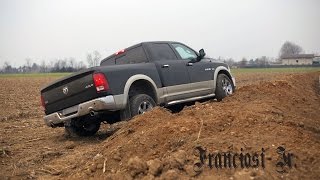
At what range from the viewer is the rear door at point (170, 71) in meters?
8.67

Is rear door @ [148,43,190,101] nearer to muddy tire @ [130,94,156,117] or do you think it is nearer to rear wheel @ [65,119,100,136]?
muddy tire @ [130,94,156,117]

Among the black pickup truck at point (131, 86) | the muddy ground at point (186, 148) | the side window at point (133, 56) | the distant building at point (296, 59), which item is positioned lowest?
the distant building at point (296, 59)

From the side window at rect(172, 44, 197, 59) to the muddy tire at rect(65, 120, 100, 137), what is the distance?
8.68ft

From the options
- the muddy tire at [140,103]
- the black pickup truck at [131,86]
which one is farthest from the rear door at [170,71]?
the muddy tire at [140,103]

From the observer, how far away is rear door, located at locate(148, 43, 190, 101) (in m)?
8.67

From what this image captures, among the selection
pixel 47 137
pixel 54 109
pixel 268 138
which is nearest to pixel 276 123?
pixel 268 138

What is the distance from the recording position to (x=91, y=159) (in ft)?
18.3

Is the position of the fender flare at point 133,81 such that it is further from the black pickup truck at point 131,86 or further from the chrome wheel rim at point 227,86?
the chrome wheel rim at point 227,86

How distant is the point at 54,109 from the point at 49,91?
410 mm

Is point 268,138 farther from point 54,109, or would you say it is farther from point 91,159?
point 54,109

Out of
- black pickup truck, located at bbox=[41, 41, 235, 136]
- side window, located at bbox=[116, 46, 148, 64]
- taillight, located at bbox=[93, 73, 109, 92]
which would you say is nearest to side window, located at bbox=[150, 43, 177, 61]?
black pickup truck, located at bbox=[41, 41, 235, 136]

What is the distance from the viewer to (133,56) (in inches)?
361

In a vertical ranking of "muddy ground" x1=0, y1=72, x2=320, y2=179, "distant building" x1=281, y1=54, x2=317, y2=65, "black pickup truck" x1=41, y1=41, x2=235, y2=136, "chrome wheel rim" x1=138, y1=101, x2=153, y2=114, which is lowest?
"distant building" x1=281, y1=54, x2=317, y2=65

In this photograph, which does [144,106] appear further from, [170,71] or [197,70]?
[197,70]
